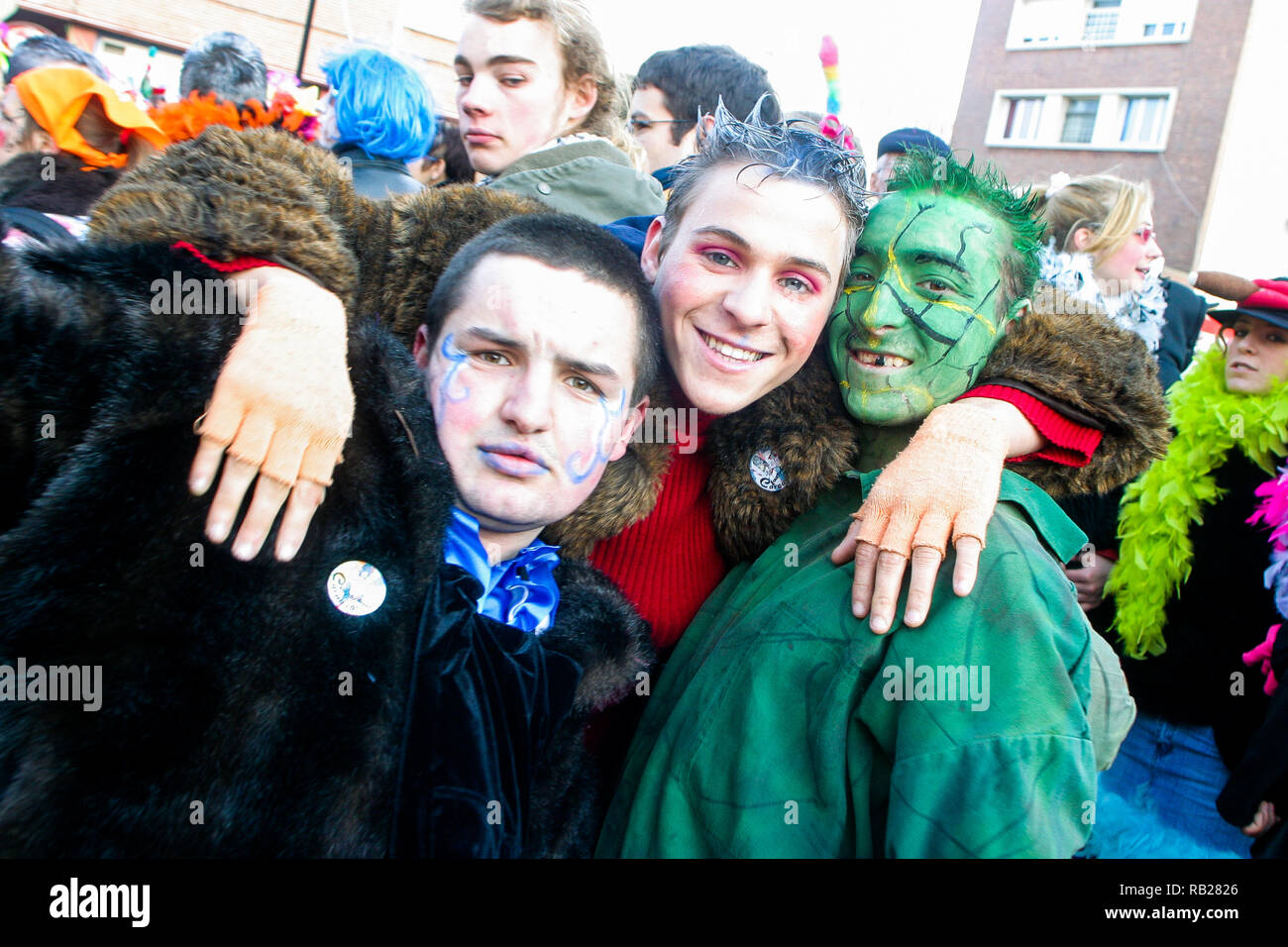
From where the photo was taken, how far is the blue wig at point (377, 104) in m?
3.15

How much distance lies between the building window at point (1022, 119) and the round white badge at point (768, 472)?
25905 millimetres

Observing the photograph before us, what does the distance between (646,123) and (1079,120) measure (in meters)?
24.2

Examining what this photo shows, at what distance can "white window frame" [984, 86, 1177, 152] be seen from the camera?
21344mm

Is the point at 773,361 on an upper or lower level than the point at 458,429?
upper

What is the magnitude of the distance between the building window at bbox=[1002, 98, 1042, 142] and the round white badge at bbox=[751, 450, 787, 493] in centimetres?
2590

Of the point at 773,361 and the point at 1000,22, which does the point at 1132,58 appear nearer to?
the point at 1000,22

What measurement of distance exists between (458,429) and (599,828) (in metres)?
0.92

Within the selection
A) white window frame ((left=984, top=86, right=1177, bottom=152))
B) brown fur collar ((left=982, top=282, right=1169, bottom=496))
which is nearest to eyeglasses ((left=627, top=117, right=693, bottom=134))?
brown fur collar ((left=982, top=282, right=1169, bottom=496))

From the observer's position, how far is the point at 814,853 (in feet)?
5.03

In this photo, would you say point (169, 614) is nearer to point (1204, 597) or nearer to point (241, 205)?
point (241, 205)

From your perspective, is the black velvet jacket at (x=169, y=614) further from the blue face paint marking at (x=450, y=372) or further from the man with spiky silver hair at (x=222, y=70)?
the man with spiky silver hair at (x=222, y=70)

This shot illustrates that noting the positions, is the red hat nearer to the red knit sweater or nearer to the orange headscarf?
the red knit sweater
